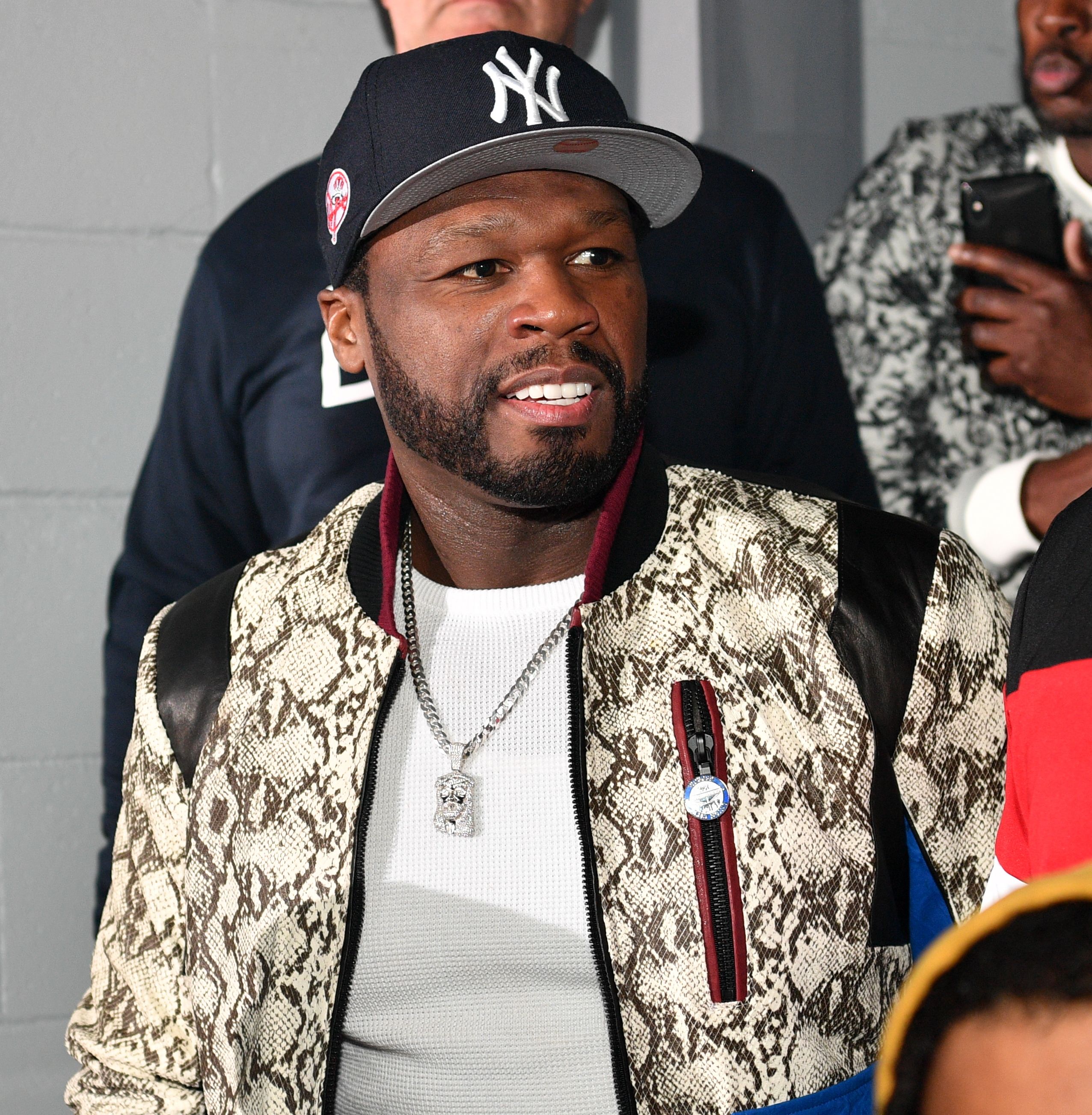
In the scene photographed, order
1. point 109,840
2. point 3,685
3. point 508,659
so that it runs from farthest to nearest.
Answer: point 3,685
point 109,840
point 508,659

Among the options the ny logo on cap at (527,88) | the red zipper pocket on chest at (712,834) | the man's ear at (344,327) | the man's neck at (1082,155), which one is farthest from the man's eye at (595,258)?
the man's neck at (1082,155)

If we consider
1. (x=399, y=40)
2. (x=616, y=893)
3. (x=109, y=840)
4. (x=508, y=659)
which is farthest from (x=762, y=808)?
(x=399, y=40)

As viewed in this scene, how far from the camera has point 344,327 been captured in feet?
4.23

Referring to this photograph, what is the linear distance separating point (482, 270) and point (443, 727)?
14.8 inches

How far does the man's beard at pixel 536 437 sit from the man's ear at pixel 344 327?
0.15 m

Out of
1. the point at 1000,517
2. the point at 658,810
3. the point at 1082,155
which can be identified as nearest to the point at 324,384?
the point at 658,810

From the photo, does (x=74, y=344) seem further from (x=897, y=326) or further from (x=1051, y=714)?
(x=1051, y=714)

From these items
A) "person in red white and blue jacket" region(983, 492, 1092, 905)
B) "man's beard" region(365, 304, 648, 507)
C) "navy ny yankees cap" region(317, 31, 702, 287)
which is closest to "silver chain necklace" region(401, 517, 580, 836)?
"man's beard" region(365, 304, 648, 507)

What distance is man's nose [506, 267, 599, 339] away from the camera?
108cm

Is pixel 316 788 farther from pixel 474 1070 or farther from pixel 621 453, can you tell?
pixel 621 453

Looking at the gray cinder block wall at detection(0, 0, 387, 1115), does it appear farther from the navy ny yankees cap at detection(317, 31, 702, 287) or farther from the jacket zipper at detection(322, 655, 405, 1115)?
the jacket zipper at detection(322, 655, 405, 1115)

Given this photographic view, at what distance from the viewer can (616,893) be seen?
1.04m

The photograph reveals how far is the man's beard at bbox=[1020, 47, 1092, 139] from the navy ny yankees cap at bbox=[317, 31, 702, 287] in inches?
35.6

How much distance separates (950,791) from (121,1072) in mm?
724
